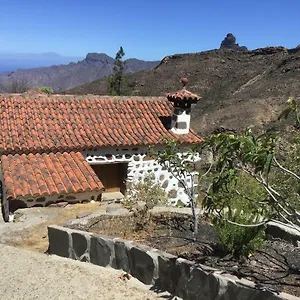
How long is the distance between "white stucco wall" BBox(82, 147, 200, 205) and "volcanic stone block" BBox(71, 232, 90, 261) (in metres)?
5.71

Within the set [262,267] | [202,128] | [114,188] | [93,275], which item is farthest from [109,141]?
[202,128]

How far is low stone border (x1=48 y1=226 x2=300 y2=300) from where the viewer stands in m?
4.64

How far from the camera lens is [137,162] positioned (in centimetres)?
1289

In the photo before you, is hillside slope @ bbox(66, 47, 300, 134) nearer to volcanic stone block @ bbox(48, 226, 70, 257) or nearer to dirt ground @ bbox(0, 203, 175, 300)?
volcanic stone block @ bbox(48, 226, 70, 257)

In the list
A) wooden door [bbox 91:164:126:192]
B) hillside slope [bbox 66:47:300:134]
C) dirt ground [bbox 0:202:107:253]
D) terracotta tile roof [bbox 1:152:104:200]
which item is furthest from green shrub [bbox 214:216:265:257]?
hillside slope [bbox 66:47:300:134]

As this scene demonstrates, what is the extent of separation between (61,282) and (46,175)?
5.28 meters

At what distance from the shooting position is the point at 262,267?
17.5ft

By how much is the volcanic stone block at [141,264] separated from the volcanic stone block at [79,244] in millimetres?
943

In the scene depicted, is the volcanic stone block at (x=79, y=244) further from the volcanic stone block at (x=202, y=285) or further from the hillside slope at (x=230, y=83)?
Result: the hillside slope at (x=230, y=83)

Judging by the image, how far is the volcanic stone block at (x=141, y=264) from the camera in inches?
221

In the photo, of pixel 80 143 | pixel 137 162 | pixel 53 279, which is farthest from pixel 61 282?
pixel 137 162

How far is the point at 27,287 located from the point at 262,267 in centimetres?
329

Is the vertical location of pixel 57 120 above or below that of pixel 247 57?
below

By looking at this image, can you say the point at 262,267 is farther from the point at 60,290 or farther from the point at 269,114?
the point at 269,114
